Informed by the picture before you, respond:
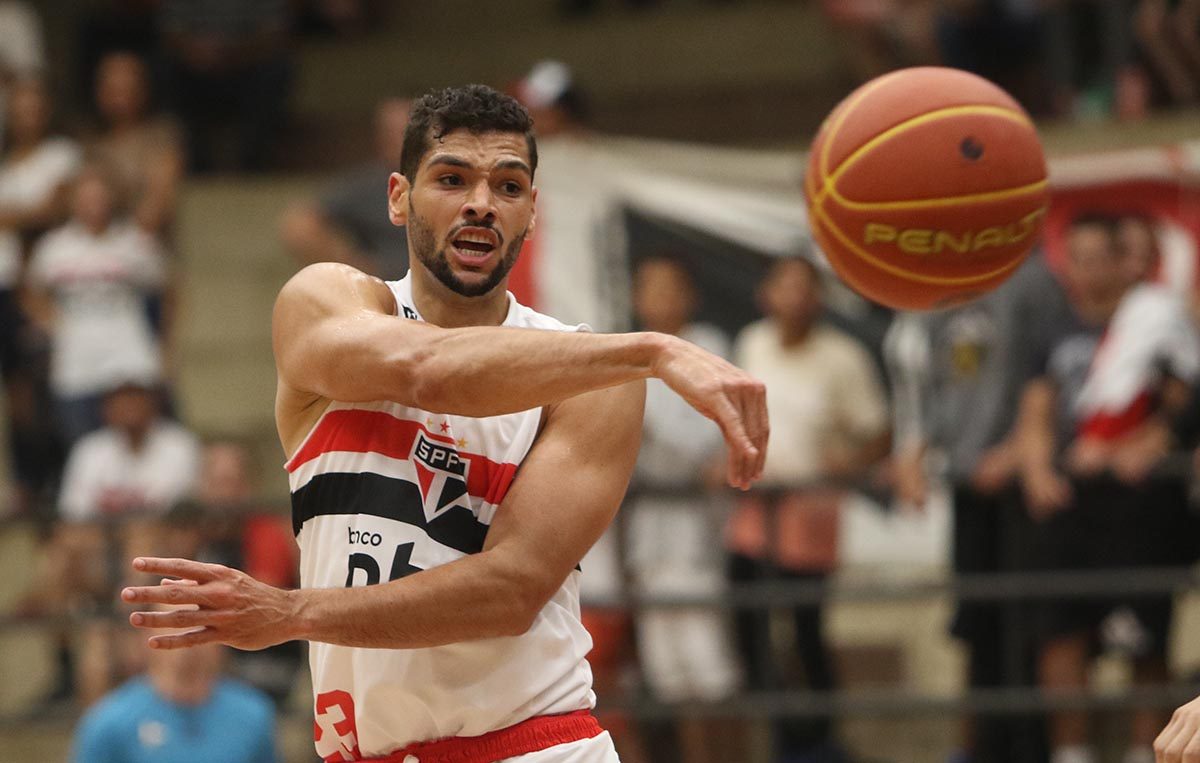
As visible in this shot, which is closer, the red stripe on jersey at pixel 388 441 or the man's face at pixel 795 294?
the red stripe on jersey at pixel 388 441

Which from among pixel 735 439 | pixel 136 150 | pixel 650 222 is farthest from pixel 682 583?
pixel 735 439

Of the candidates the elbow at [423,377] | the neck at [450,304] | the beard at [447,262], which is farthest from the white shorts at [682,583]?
the elbow at [423,377]

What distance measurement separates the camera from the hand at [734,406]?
3412 mm

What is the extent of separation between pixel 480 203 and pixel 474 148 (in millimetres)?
152

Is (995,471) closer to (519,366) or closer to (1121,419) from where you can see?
(1121,419)

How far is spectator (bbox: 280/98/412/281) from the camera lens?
9.83m

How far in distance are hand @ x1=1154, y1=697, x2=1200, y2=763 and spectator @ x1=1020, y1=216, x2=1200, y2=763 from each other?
428 cm

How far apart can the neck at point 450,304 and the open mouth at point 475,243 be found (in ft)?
0.37

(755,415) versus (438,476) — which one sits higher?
(755,415)

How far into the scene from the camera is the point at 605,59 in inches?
563

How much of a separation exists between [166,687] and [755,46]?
7.85 metres

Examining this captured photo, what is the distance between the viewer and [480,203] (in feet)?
13.9

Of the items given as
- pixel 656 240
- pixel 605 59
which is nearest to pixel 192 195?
pixel 605 59

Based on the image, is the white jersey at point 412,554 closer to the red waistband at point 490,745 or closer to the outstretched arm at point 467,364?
the red waistband at point 490,745
